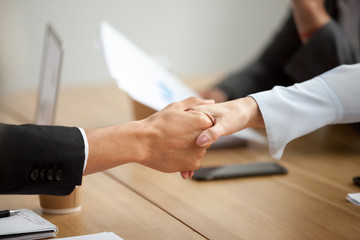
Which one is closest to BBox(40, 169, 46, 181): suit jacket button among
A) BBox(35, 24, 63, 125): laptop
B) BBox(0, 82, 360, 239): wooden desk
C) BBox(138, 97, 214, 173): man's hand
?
BBox(0, 82, 360, 239): wooden desk

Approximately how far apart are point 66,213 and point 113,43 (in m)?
0.61

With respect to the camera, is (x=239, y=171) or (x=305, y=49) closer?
(x=239, y=171)

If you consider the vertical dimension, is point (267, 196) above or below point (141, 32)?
below

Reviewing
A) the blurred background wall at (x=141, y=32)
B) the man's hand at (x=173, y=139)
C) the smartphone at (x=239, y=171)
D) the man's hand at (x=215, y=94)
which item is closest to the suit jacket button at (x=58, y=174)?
the man's hand at (x=173, y=139)

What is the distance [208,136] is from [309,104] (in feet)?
0.76

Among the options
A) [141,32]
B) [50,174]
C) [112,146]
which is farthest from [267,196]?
[141,32]

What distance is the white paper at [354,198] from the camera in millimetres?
1125

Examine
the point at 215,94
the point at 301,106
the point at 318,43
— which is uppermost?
the point at 318,43

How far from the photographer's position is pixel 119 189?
1.21 m

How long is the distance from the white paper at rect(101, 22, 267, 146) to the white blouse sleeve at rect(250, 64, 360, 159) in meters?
0.29

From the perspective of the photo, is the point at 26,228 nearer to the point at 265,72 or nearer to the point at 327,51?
the point at 327,51

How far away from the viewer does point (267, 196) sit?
117cm

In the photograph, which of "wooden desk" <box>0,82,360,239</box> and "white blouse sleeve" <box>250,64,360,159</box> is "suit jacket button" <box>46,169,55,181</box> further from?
"white blouse sleeve" <box>250,64,360,159</box>

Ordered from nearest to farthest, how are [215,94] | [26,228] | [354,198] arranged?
1. [26,228]
2. [354,198]
3. [215,94]
